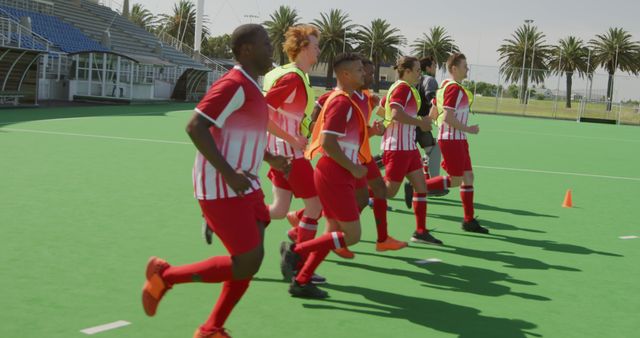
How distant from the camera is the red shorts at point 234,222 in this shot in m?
4.22

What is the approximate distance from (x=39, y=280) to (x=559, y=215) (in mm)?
7126

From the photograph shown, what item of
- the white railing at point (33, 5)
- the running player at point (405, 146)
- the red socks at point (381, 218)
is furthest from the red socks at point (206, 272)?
the white railing at point (33, 5)

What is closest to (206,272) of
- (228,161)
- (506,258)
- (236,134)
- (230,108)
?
(228,161)

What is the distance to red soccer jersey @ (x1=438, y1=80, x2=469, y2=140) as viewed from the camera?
29.1 feet

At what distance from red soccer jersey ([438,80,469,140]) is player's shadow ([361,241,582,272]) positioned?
1.43 meters

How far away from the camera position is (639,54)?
283 feet

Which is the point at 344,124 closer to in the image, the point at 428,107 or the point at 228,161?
the point at 228,161

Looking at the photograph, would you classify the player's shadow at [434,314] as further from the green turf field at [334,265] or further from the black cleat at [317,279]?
the black cleat at [317,279]

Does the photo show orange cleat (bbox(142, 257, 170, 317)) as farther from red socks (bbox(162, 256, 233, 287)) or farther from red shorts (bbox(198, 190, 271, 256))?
red shorts (bbox(198, 190, 271, 256))

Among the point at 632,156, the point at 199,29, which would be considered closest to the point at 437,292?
the point at 632,156

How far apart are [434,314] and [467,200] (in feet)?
11.8

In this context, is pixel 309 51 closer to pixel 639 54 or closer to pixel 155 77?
pixel 155 77

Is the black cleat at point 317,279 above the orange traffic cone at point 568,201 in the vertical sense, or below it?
below

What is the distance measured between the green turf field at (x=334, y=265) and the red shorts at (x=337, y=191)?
657 millimetres
